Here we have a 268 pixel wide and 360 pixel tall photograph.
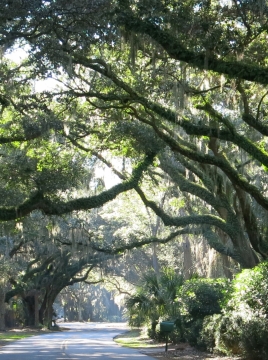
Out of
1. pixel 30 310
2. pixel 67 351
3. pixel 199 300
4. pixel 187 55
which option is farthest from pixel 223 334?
pixel 30 310

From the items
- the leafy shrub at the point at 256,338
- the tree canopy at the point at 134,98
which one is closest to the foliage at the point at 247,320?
the leafy shrub at the point at 256,338

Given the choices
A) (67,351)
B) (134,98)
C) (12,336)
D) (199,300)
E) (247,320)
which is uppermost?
(134,98)

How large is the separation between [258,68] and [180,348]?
11.2 meters

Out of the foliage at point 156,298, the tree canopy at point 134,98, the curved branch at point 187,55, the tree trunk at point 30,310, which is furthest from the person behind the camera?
the tree trunk at point 30,310

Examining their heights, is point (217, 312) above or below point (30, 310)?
below

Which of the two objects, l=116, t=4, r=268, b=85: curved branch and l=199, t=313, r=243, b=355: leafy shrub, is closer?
l=116, t=4, r=268, b=85: curved branch

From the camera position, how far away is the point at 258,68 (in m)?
9.42

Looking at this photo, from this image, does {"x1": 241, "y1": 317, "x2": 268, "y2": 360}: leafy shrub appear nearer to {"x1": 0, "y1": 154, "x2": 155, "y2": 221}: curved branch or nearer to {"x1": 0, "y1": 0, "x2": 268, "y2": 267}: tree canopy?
{"x1": 0, "y1": 0, "x2": 268, "y2": 267}: tree canopy

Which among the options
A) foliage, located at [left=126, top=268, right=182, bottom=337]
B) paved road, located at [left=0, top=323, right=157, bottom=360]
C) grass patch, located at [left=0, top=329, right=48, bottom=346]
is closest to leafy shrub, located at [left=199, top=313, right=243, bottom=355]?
paved road, located at [left=0, top=323, right=157, bottom=360]

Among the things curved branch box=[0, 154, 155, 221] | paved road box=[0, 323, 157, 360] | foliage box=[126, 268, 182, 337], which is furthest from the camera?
foliage box=[126, 268, 182, 337]

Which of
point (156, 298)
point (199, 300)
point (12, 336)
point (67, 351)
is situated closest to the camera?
point (199, 300)

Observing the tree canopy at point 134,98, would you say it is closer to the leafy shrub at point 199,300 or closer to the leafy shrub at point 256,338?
the leafy shrub at point 199,300

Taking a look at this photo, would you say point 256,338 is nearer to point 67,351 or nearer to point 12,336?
point 67,351

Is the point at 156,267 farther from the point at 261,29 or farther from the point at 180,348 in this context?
the point at 261,29
